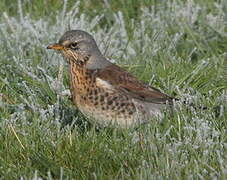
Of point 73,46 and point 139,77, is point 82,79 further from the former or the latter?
point 139,77

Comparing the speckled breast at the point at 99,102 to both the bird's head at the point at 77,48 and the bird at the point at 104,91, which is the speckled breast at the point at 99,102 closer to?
the bird at the point at 104,91

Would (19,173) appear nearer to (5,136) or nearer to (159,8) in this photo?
(5,136)

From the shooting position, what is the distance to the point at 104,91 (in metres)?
5.87

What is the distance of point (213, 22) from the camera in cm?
805

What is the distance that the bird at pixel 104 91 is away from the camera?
19.0ft

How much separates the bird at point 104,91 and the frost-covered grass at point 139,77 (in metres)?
0.17

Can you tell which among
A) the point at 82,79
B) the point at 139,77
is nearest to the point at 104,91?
the point at 82,79

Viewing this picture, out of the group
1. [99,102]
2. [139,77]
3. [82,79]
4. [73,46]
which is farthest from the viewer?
[139,77]

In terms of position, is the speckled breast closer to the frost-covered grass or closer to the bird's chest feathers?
the bird's chest feathers

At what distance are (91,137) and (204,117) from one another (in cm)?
102

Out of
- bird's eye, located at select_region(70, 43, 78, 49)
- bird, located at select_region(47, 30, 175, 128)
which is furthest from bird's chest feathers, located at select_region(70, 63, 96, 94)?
bird's eye, located at select_region(70, 43, 78, 49)

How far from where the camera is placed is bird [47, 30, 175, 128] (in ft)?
19.0

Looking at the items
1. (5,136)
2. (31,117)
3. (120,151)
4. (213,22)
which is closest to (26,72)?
(31,117)

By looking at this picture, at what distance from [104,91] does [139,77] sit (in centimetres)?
109
